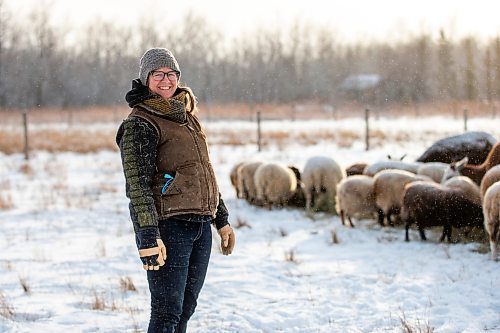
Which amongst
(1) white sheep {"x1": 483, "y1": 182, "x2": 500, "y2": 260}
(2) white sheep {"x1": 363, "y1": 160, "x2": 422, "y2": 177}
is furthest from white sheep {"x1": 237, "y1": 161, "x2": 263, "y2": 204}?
(1) white sheep {"x1": 483, "y1": 182, "x2": 500, "y2": 260}

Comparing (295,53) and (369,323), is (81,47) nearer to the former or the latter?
(295,53)

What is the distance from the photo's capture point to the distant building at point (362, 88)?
56.7 m

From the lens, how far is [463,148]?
1227 centimetres

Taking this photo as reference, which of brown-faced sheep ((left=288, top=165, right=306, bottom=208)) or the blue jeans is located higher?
the blue jeans

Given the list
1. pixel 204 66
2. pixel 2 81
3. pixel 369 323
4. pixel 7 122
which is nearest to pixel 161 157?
pixel 369 323

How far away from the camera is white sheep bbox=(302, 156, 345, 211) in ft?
36.0

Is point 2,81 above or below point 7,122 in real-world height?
above

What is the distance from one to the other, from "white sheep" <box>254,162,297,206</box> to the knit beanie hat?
299 inches

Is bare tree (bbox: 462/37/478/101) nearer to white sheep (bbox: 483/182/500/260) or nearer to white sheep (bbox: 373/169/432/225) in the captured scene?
white sheep (bbox: 373/169/432/225)

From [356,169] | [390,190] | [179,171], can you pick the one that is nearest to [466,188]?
[390,190]

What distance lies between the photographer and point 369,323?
16.5ft

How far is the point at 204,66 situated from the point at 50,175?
2063 inches

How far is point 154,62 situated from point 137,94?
0.20 m

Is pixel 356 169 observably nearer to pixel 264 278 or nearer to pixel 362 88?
pixel 264 278
